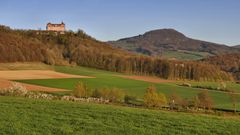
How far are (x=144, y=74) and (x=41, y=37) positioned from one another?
41772mm

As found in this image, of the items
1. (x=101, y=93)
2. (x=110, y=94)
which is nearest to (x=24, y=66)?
(x=101, y=93)

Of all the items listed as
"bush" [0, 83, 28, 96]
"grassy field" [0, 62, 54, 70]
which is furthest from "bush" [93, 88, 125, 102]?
"grassy field" [0, 62, 54, 70]

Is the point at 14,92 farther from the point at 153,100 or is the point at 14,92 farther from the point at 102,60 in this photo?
the point at 102,60

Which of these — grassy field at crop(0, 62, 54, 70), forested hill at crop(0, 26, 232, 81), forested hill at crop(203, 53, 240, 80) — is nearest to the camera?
grassy field at crop(0, 62, 54, 70)

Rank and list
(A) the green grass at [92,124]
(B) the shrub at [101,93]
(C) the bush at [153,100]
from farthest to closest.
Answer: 1. (B) the shrub at [101,93]
2. (C) the bush at [153,100]
3. (A) the green grass at [92,124]

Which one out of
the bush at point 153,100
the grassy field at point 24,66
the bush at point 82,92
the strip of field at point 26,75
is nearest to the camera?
the bush at point 153,100

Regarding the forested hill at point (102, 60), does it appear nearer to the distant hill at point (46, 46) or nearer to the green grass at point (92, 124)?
the distant hill at point (46, 46)

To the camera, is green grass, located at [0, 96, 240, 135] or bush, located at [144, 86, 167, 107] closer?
green grass, located at [0, 96, 240, 135]

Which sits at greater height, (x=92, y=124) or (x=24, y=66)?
(x=24, y=66)

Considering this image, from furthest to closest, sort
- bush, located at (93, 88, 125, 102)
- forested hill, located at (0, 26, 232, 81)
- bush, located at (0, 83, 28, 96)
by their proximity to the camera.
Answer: forested hill, located at (0, 26, 232, 81)
bush, located at (93, 88, 125, 102)
bush, located at (0, 83, 28, 96)

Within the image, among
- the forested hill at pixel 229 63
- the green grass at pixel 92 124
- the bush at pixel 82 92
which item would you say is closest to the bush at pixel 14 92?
the bush at pixel 82 92

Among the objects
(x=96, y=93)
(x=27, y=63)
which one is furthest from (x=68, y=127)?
(x=27, y=63)

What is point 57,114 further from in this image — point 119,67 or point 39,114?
point 119,67

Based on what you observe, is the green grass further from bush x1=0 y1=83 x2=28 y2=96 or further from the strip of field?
the strip of field
